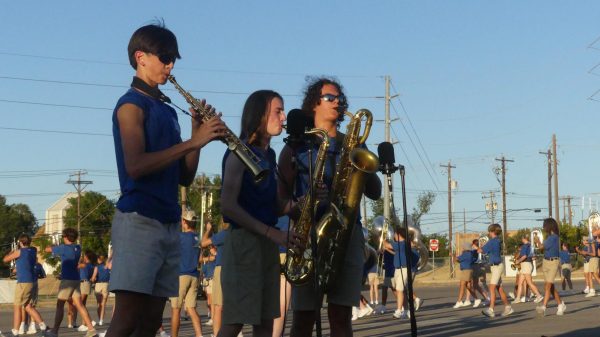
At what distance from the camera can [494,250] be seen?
23625 mm

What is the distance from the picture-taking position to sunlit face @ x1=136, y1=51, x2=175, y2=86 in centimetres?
542

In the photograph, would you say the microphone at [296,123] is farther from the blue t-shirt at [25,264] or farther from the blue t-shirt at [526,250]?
the blue t-shirt at [526,250]

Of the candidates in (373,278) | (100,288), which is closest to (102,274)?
(100,288)

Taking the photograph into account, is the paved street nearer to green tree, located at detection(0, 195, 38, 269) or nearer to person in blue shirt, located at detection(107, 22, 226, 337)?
person in blue shirt, located at detection(107, 22, 226, 337)

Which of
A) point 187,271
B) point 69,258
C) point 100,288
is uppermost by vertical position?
point 69,258

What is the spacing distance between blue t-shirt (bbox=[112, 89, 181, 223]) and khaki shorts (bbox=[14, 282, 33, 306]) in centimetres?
1348

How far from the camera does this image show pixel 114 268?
519 cm

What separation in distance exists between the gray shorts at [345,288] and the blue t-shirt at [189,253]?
294 inches

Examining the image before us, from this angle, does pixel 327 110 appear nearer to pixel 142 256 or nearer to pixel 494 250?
pixel 142 256

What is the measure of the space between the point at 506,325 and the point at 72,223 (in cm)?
10184

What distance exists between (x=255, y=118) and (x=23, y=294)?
12.6 m

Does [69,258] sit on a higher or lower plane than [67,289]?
higher

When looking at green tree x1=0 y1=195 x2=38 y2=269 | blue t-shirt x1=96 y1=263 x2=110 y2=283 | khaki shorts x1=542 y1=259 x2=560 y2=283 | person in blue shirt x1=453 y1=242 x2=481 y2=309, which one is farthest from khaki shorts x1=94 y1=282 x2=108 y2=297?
green tree x1=0 y1=195 x2=38 y2=269

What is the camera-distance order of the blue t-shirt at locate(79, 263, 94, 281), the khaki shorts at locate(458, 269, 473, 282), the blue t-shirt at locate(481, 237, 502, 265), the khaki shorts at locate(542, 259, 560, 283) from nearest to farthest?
1. the khaki shorts at locate(542, 259, 560, 283)
2. the blue t-shirt at locate(79, 263, 94, 281)
3. the blue t-shirt at locate(481, 237, 502, 265)
4. the khaki shorts at locate(458, 269, 473, 282)
